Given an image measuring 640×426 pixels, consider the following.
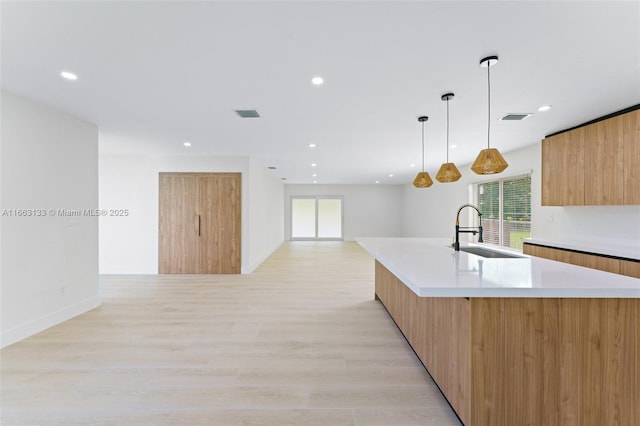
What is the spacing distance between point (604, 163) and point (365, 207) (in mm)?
8671

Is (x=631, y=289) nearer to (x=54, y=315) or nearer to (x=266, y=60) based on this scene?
(x=266, y=60)

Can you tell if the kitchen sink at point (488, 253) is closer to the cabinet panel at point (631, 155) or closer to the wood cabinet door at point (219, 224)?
the cabinet panel at point (631, 155)

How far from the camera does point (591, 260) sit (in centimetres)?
332

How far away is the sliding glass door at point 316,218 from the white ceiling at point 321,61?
795 cm

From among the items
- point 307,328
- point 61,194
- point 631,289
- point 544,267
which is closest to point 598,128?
point 544,267

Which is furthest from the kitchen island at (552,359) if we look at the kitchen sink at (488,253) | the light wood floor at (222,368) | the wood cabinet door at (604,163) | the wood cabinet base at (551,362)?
the wood cabinet door at (604,163)

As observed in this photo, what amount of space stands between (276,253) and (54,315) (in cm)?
567

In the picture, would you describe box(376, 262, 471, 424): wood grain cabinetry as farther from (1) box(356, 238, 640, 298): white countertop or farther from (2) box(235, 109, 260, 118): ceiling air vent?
(2) box(235, 109, 260, 118): ceiling air vent

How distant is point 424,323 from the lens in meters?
2.32

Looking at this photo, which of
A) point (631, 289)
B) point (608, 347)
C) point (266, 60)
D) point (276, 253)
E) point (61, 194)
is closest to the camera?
point (631, 289)

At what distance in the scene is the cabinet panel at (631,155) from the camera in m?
3.06

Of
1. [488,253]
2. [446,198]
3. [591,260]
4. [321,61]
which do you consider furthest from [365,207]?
[321,61]

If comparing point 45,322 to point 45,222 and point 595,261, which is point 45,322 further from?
point 595,261

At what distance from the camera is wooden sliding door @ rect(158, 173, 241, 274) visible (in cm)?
590
